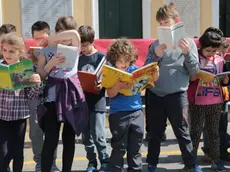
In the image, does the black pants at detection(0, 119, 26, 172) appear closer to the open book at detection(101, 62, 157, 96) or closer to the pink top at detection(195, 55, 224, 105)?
the open book at detection(101, 62, 157, 96)

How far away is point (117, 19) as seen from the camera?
994 cm

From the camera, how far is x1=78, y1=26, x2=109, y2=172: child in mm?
4684

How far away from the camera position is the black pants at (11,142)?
4.19 metres

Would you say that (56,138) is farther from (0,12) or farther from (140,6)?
(140,6)

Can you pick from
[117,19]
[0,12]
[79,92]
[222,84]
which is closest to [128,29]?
[117,19]

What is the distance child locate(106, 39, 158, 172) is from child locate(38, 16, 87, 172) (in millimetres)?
315

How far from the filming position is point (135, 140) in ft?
14.6

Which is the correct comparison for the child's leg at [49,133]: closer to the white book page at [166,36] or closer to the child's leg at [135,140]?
the child's leg at [135,140]

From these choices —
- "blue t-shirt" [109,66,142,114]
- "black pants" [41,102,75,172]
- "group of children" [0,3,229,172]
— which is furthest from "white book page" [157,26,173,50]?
"black pants" [41,102,75,172]

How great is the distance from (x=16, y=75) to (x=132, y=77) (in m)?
1.04

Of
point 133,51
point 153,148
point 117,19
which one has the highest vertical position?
point 117,19

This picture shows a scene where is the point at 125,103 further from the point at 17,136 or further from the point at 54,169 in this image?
the point at 54,169

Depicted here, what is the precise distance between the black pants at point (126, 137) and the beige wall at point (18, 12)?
17.0 ft

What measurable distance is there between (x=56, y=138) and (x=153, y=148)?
1.10 m
